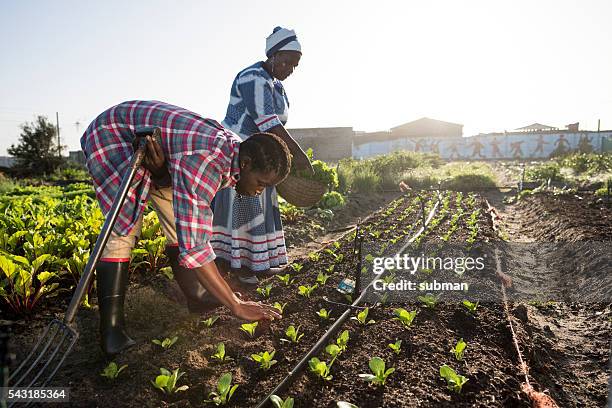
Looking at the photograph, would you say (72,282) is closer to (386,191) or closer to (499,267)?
(499,267)

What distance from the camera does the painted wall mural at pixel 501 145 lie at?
2523cm

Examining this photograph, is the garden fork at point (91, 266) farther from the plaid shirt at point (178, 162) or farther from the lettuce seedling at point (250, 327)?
the lettuce seedling at point (250, 327)

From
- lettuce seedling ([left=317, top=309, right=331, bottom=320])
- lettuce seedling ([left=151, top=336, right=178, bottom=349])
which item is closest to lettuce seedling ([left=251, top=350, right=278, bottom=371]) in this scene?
lettuce seedling ([left=151, top=336, right=178, bottom=349])

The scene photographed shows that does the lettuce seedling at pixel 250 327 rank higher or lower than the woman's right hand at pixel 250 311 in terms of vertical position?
lower

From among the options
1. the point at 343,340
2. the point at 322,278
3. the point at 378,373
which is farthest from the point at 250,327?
the point at 322,278

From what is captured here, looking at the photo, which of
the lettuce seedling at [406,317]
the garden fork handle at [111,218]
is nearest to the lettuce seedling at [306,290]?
the lettuce seedling at [406,317]

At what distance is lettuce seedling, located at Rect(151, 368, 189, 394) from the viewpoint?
186 centimetres

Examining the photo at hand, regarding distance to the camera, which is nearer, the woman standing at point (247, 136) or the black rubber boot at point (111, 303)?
the black rubber boot at point (111, 303)

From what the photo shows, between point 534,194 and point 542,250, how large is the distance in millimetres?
4805

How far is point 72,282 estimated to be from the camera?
121 inches

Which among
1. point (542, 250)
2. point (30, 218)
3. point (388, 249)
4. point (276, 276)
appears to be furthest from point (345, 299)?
point (542, 250)

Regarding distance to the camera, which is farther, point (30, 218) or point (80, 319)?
point (30, 218)

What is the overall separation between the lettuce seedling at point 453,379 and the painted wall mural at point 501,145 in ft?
79.6

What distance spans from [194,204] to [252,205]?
1.51m
